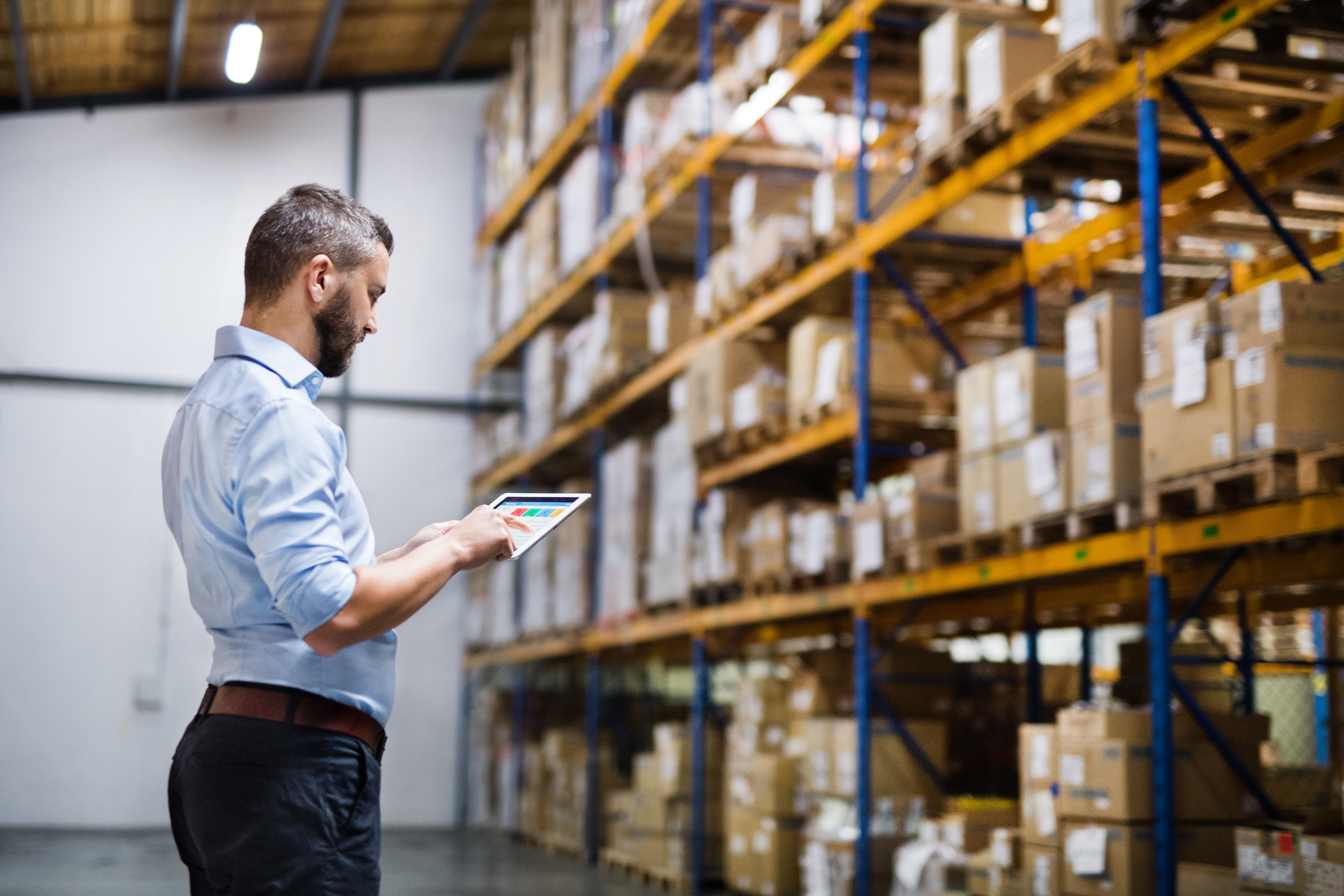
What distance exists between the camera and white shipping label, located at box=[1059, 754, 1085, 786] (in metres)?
5.23

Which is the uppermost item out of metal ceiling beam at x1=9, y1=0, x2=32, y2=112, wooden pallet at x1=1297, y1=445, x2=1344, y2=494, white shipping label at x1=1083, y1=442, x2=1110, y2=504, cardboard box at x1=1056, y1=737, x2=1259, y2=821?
metal ceiling beam at x1=9, y1=0, x2=32, y2=112

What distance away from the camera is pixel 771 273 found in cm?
821

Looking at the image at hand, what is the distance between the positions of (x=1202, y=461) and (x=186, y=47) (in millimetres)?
9499

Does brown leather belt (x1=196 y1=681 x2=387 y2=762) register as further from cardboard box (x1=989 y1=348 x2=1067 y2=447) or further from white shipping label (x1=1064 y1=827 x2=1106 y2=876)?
cardboard box (x1=989 y1=348 x2=1067 y2=447)

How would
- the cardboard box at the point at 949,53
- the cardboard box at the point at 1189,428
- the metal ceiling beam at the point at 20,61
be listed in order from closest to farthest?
1. the cardboard box at the point at 1189,428
2. the cardboard box at the point at 949,53
3. the metal ceiling beam at the point at 20,61

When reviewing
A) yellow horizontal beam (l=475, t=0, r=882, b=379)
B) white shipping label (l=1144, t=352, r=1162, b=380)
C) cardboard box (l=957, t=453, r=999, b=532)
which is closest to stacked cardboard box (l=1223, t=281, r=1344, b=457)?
white shipping label (l=1144, t=352, r=1162, b=380)

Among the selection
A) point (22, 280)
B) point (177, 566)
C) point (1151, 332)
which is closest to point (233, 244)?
point (22, 280)

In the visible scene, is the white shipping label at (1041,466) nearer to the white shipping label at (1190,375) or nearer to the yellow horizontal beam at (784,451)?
the white shipping label at (1190,375)

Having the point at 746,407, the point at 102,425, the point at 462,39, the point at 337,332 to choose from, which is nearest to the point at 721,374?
the point at 746,407

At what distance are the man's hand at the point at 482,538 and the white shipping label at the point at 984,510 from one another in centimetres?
402

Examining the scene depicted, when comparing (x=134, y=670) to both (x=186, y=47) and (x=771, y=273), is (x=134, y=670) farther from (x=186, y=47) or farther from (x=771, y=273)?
(x=771, y=273)

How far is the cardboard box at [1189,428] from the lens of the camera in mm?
4559

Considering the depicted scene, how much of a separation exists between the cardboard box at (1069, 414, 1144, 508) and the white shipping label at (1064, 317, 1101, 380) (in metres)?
0.20

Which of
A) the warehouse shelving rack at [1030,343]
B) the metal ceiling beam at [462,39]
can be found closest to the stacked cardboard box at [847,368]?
the warehouse shelving rack at [1030,343]
